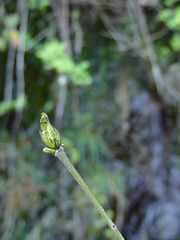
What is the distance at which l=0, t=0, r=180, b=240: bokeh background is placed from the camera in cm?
140

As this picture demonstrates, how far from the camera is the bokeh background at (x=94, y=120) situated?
4.58 ft

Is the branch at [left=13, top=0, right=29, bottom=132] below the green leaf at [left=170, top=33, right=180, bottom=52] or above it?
above

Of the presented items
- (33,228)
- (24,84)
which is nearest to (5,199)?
(33,228)

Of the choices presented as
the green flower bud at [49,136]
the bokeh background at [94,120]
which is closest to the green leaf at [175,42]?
the bokeh background at [94,120]

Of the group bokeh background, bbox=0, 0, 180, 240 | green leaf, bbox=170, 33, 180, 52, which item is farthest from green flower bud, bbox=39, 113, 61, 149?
green leaf, bbox=170, 33, 180, 52

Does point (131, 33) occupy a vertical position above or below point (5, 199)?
above

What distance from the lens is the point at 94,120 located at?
1.53 meters

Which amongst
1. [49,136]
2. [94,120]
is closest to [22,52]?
[94,120]

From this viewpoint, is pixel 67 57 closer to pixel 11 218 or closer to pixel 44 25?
pixel 44 25

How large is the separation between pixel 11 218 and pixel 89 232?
0.45 m

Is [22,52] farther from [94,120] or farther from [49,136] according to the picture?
[49,136]

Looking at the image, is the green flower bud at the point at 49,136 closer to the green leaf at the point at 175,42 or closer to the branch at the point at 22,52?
the branch at the point at 22,52

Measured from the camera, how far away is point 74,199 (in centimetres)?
147

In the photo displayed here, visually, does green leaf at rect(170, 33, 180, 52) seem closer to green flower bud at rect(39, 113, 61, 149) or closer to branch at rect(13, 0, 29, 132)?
branch at rect(13, 0, 29, 132)
